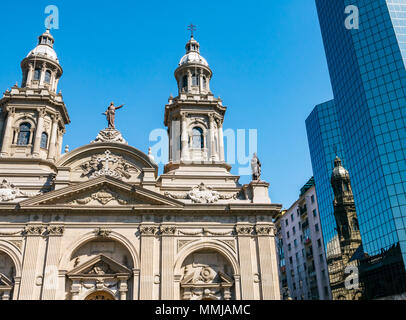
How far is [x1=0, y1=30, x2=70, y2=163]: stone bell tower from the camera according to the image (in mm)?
35406

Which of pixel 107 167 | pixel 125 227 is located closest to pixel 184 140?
pixel 107 167

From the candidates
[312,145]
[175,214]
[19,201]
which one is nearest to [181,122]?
[175,214]

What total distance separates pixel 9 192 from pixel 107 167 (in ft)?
25.5

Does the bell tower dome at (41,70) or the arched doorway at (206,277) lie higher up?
the bell tower dome at (41,70)

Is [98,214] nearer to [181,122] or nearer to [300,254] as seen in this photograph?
[181,122]

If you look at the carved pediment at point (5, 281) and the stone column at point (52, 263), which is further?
the carved pediment at point (5, 281)

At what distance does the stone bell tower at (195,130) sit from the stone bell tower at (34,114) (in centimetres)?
1093

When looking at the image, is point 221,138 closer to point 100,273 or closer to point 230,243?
Result: point 230,243

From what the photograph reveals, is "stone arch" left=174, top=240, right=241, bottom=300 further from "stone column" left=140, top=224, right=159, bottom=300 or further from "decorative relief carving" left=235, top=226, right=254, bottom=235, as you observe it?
"stone column" left=140, top=224, right=159, bottom=300

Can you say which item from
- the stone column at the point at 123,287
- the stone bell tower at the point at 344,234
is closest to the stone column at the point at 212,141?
the stone column at the point at 123,287

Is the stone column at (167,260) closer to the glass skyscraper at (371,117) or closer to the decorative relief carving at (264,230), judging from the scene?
the decorative relief carving at (264,230)

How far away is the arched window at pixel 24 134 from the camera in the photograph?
35.9 metres

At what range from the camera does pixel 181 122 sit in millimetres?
37719

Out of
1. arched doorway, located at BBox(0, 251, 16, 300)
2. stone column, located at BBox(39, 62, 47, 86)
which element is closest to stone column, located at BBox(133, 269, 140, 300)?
arched doorway, located at BBox(0, 251, 16, 300)
